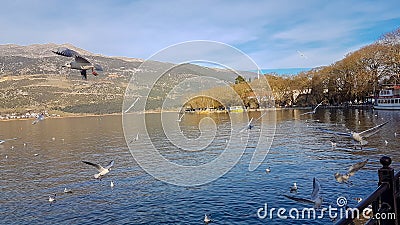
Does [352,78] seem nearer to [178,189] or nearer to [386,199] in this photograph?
[178,189]

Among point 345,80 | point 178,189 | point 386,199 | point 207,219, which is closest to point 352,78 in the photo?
point 345,80

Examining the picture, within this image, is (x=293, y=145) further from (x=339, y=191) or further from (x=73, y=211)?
(x=73, y=211)

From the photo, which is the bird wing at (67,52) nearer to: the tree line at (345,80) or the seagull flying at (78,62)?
the seagull flying at (78,62)

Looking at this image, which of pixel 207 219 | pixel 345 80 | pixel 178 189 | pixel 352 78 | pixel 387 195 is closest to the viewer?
pixel 387 195

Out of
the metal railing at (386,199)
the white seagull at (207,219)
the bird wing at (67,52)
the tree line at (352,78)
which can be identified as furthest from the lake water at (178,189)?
the tree line at (352,78)

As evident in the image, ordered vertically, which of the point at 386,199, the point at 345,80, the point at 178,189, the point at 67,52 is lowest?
the point at 178,189

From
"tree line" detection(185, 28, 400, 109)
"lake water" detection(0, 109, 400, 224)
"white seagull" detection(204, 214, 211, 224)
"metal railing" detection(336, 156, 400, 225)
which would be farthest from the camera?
"tree line" detection(185, 28, 400, 109)

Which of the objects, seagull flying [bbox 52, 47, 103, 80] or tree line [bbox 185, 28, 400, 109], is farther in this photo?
tree line [bbox 185, 28, 400, 109]

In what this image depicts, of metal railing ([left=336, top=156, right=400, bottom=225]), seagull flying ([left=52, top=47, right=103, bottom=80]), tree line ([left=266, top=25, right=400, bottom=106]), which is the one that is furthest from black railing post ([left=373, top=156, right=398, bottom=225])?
tree line ([left=266, top=25, right=400, bottom=106])

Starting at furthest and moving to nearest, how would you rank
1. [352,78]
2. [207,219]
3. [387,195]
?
1. [352,78]
2. [207,219]
3. [387,195]

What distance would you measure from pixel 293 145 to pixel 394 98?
53598mm

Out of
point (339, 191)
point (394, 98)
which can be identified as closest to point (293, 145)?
point (339, 191)

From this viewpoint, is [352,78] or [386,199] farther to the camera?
[352,78]

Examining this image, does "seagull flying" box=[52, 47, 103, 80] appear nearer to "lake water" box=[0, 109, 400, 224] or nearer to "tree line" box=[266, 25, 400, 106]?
"lake water" box=[0, 109, 400, 224]
